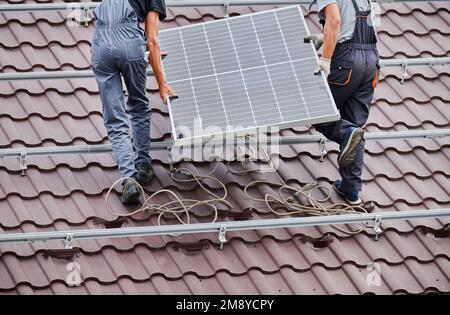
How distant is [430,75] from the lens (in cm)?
1071

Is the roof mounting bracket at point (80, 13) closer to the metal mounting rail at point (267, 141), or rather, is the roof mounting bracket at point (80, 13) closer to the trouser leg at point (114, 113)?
the trouser leg at point (114, 113)

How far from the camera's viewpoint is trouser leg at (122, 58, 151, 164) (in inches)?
376

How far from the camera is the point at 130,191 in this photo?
942cm

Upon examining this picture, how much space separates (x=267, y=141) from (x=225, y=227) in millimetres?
956

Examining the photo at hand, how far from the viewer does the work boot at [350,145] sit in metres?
9.48

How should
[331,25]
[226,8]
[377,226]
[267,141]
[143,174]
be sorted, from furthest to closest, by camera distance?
[226,8] < [267,141] < [143,174] < [377,226] < [331,25]

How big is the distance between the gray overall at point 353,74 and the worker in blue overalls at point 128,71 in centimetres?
115

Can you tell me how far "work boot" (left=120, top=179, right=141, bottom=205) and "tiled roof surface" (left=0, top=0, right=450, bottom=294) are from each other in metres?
0.10

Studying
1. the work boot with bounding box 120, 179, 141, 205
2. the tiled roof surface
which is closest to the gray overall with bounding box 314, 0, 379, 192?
the tiled roof surface

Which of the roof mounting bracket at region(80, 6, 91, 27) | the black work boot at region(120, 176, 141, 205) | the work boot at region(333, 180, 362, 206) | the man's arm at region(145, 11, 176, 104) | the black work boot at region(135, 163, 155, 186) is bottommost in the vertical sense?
the work boot at region(333, 180, 362, 206)

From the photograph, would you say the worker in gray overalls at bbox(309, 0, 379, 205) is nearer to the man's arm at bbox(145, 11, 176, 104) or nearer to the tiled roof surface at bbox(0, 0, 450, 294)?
the tiled roof surface at bbox(0, 0, 450, 294)

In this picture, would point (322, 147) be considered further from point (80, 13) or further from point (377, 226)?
point (80, 13)

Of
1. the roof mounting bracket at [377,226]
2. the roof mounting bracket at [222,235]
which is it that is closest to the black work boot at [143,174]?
the roof mounting bracket at [222,235]

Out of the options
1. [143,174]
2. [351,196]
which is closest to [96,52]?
[143,174]
